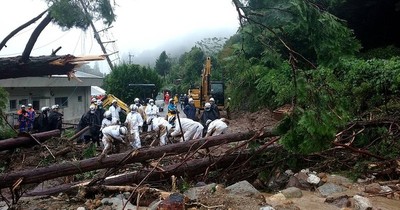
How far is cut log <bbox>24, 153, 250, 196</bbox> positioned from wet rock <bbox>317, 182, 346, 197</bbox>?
1.36 metres

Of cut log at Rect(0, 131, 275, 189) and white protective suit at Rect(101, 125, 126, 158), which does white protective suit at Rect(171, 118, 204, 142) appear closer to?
white protective suit at Rect(101, 125, 126, 158)

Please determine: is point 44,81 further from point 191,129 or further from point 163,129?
point 191,129

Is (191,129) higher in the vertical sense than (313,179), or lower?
higher

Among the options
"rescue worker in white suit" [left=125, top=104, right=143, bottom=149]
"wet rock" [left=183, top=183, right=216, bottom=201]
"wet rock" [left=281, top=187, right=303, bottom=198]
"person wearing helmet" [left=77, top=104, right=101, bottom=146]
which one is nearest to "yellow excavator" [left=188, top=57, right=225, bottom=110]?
"person wearing helmet" [left=77, top=104, right=101, bottom=146]

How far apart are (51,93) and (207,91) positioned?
874 centimetres

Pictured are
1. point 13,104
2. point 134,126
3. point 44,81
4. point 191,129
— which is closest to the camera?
point 191,129

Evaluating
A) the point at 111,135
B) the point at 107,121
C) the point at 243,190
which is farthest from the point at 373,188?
the point at 107,121

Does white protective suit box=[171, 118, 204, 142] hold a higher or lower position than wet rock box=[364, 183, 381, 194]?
higher

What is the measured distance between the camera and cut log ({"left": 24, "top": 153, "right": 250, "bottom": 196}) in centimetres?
560

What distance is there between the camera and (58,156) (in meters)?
8.97

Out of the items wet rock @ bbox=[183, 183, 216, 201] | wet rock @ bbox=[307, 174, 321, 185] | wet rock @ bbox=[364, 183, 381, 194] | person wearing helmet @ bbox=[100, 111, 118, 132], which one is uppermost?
person wearing helmet @ bbox=[100, 111, 118, 132]

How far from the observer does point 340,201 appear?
4.64 meters

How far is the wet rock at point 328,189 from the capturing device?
17.0ft

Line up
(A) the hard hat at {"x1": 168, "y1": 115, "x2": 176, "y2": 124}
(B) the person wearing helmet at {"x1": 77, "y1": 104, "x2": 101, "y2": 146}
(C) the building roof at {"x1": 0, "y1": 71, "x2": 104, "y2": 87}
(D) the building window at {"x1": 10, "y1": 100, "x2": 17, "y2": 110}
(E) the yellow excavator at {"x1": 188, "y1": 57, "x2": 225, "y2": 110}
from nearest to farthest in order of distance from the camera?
1. (A) the hard hat at {"x1": 168, "y1": 115, "x2": 176, "y2": 124}
2. (B) the person wearing helmet at {"x1": 77, "y1": 104, "x2": 101, "y2": 146}
3. (C) the building roof at {"x1": 0, "y1": 71, "x2": 104, "y2": 87}
4. (D) the building window at {"x1": 10, "y1": 100, "x2": 17, "y2": 110}
5. (E) the yellow excavator at {"x1": 188, "y1": 57, "x2": 225, "y2": 110}
